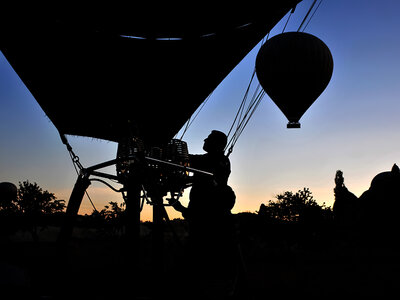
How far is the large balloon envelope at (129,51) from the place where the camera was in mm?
4293

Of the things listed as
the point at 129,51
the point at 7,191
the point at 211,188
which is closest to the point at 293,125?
the point at 129,51

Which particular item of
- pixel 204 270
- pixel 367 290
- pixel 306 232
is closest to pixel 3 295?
pixel 204 270

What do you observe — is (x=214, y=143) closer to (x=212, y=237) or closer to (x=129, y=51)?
(x=212, y=237)

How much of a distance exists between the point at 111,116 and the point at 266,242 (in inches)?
586

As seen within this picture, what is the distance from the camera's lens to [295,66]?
5254 millimetres

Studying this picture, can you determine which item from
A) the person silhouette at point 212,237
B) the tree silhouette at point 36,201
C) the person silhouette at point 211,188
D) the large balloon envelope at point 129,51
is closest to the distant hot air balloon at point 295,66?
the large balloon envelope at point 129,51

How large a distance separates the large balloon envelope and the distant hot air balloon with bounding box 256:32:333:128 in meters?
0.35

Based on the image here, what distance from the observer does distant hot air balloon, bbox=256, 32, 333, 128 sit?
5.26m

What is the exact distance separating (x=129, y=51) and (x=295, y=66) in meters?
2.67

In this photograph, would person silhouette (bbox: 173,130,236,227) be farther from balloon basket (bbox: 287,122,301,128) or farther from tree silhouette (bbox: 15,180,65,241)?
tree silhouette (bbox: 15,180,65,241)

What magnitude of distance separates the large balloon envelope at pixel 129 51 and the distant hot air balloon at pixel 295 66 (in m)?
0.35

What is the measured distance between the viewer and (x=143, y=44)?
491 cm

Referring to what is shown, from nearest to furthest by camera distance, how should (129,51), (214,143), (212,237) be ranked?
(212,237) < (214,143) < (129,51)

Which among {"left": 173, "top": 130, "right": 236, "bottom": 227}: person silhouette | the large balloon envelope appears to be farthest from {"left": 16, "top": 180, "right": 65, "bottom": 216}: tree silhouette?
{"left": 173, "top": 130, "right": 236, "bottom": 227}: person silhouette
